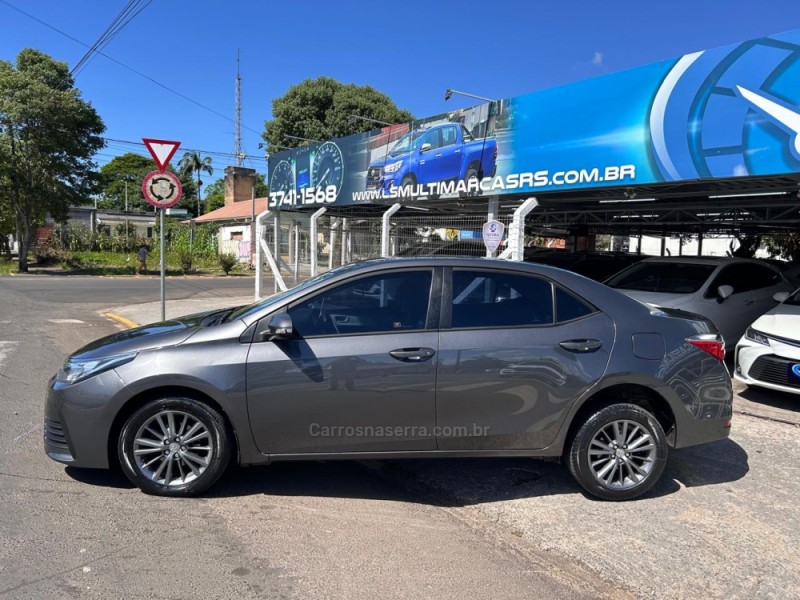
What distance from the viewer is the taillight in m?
4.12

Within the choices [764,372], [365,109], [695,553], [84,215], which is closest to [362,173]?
[764,372]

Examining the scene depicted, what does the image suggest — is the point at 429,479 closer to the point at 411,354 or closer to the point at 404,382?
the point at 404,382

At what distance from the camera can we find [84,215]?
181 ft

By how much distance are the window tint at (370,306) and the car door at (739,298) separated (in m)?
6.13

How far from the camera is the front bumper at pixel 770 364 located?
20.0 feet

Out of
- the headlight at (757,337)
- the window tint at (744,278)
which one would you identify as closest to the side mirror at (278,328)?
the headlight at (757,337)

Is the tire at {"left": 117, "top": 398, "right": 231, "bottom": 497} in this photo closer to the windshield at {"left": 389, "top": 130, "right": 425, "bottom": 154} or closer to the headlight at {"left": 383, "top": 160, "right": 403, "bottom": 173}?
the windshield at {"left": 389, "top": 130, "right": 425, "bottom": 154}

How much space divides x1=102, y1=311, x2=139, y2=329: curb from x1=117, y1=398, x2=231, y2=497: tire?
8249 mm

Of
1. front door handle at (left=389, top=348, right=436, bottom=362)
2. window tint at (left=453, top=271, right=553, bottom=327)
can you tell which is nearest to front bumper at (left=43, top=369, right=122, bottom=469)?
front door handle at (left=389, top=348, right=436, bottom=362)

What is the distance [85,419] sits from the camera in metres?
3.70

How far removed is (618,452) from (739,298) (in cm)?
601

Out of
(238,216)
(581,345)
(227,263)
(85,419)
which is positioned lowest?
(85,419)

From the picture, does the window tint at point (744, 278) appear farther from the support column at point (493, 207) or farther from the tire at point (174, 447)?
the tire at point (174, 447)

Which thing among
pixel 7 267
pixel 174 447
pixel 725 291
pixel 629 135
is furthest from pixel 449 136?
pixel 7 267
